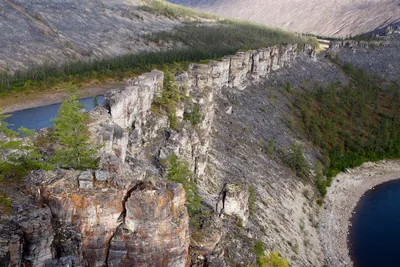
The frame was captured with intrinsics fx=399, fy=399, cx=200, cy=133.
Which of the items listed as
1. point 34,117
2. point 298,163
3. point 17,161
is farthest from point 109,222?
point 298,163

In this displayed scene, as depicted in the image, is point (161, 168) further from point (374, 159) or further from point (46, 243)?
point (374, 159)

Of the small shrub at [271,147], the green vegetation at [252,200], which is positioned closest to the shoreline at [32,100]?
the small shrub at [271,147]

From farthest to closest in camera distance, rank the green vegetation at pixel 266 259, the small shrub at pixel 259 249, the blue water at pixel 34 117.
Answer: the blue water at pixel 34 117 < the small shrub at pixel 259 249 < the green vegetation at pixel 266 259

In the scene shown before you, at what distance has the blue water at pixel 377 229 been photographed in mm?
59838

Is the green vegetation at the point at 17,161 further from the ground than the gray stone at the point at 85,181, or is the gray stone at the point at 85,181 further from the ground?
the gray stone at the point at 85,181

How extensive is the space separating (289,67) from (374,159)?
42093 mm

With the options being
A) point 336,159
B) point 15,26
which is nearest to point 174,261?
point 336,159

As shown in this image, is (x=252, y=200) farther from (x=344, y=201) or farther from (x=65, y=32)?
(x=65, y=32)

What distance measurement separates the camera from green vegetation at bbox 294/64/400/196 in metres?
92.0

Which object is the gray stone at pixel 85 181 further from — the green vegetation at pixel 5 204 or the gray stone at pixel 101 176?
the green vegetation at pixel 5 204

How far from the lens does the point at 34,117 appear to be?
232 feet

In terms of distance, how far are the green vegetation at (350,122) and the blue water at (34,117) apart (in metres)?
50.4

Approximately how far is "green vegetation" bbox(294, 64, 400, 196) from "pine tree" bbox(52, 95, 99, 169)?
54663mm

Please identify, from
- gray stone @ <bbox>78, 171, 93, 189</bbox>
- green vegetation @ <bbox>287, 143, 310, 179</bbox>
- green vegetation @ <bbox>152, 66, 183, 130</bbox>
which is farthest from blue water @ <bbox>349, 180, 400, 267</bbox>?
gray stone @ <bbox>78, 171, 93, 189</bbox>
